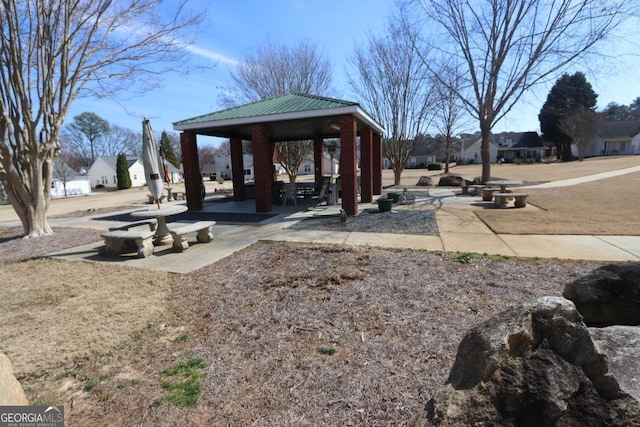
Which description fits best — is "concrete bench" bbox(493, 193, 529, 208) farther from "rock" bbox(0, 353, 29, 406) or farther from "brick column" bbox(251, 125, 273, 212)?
"rock" bbox(0, 353, 29, 406)

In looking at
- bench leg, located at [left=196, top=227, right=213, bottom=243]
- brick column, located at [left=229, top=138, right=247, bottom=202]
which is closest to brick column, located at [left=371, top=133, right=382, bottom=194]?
brick column, located at [left=229, top=138, right=247, bottom=202]

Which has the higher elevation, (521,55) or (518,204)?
(521,55)

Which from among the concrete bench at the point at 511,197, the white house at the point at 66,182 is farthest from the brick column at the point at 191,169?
the white house at the point at 66,182

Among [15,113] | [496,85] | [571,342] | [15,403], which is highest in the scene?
[496,85]

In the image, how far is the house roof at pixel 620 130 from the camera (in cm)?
5209

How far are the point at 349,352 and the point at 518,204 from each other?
34.7ft

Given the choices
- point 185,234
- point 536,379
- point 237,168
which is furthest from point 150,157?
point 237,168

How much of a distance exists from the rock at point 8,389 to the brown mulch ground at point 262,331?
42 centimetres

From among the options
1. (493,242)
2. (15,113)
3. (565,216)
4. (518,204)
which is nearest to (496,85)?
(518,204)

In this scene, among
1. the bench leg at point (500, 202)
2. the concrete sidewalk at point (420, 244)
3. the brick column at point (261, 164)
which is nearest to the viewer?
the concrete sidewalk at point (420, 244)

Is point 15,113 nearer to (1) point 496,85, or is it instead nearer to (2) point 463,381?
(2) point 463,381

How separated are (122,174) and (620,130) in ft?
270

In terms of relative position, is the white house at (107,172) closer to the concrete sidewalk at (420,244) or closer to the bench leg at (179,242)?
the concrete sidewalk at (420,244)

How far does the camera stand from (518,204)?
10898 mm
